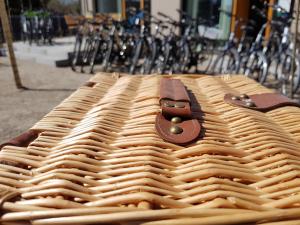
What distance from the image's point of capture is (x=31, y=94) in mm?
4844

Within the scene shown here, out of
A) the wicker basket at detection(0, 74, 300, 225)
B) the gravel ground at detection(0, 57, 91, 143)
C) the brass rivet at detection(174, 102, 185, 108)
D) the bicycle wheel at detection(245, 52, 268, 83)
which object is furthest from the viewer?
the bicycle wheel at detection(245, 52, 268, 83)

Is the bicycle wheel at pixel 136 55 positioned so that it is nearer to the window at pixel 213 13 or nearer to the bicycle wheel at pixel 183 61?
the bicycle wheel at pixel 183 61

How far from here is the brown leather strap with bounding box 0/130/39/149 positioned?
3.07 ft

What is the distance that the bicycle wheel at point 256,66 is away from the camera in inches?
175

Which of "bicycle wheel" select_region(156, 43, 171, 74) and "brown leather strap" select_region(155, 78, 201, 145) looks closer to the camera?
"brown leather strap" select_region(155, 78, 201, 145)

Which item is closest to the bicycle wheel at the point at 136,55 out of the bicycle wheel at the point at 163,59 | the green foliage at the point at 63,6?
the bicycle wheel at the point at 163,59

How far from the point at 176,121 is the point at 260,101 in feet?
1.64

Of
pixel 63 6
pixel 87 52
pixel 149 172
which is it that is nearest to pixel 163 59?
pixel 87 52

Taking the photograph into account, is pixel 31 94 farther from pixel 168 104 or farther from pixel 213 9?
pixel 213 9

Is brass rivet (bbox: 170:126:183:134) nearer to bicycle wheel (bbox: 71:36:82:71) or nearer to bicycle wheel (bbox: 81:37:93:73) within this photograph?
bicycle wheel (bbox: 81:37:93:73)

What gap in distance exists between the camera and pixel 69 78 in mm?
6039

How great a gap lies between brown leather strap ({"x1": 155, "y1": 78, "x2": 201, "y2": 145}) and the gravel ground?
7.87 feet

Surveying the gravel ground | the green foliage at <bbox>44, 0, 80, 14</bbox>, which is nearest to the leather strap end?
the gravel ground

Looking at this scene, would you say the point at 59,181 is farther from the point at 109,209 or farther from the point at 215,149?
the point at 215,149
